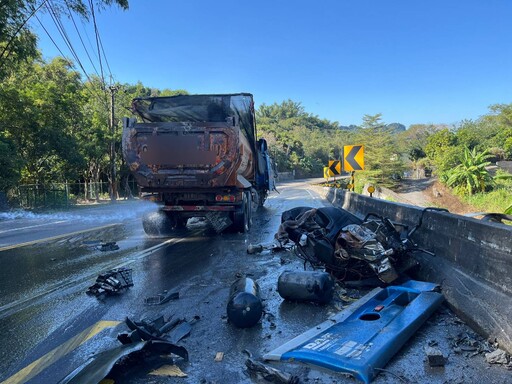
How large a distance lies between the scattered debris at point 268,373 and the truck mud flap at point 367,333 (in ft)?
0.47

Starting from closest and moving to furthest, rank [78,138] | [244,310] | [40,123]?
[244,310], [40,123], [78,138]

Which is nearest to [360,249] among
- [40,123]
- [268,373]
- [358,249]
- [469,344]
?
[358,249]

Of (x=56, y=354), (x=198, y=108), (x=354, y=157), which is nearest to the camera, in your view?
(x=56, y=354)

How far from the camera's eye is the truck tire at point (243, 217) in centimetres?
1024

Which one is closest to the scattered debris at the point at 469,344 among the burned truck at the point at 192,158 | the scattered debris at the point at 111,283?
the scattered debris at the point at 111,283

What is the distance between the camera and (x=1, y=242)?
1029 centimetres

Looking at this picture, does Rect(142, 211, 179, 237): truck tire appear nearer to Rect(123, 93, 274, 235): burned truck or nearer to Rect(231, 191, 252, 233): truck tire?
Rect(123, 93, 274, 235): burned truck

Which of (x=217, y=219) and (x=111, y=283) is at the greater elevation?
(x=217, y=219)

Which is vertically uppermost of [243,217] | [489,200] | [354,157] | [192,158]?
[354,157]

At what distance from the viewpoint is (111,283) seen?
5.37 metres

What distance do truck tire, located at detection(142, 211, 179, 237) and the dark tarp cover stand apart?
265 cm

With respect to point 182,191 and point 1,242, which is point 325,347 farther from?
point 1,242

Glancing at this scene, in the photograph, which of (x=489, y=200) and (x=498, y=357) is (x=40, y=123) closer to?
(x=489, y=200)

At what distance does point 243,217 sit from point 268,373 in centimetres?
753
